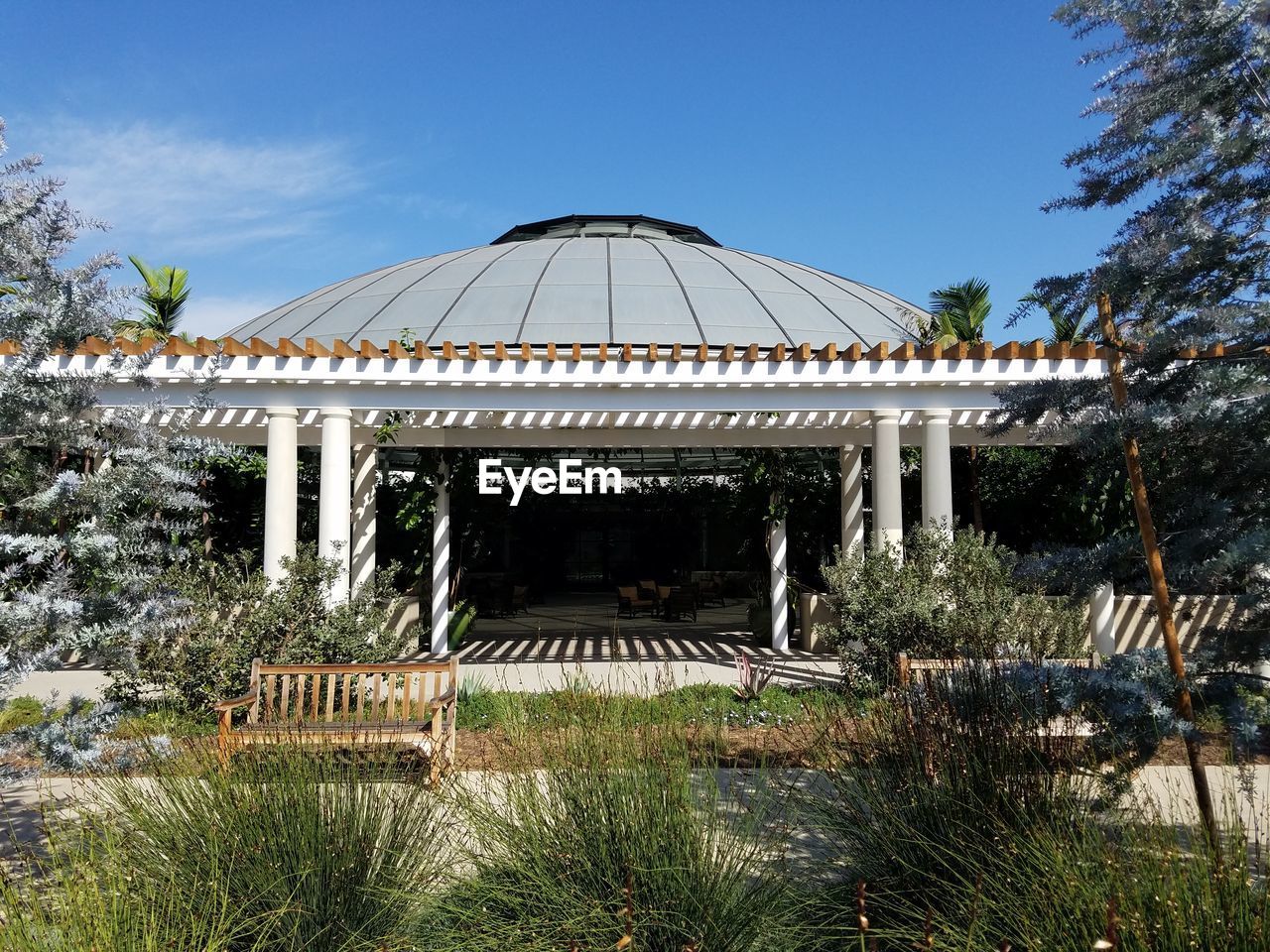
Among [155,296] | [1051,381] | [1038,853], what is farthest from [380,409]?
[155,296]

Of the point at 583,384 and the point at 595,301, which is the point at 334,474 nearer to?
the point at 583,384

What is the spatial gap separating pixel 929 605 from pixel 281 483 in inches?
252

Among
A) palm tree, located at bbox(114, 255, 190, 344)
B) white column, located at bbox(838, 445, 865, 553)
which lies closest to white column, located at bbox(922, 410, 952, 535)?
white column, located at bbox(838, 445, 865, 553)

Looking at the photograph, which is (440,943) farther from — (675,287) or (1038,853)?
(675,287)

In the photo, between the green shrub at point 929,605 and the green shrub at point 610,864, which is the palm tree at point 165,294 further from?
the green shrub at point 610,864

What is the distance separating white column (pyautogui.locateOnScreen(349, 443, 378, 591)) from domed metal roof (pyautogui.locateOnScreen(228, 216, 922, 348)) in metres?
2.10

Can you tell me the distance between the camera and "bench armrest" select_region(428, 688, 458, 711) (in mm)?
5846

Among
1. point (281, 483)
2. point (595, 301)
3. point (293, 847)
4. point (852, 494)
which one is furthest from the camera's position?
point (595, 301)

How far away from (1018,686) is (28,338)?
4147 millimetres

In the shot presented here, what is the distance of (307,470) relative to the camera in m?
13.4

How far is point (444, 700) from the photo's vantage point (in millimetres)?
6016

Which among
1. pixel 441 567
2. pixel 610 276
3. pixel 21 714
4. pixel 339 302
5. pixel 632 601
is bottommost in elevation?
pixel 21 714

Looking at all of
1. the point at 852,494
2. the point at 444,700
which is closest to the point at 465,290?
the point at 852,494

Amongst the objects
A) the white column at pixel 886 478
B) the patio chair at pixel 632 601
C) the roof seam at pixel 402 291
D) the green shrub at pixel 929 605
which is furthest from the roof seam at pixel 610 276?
the green shrub at pixel 929 605
